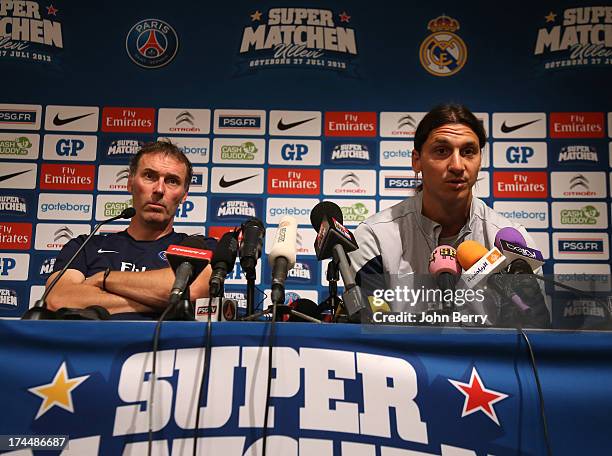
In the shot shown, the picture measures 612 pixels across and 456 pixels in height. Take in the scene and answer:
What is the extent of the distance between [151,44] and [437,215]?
98.5 inches

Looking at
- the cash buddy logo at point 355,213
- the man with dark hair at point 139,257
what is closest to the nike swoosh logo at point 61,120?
the man with dark hair at point 139,257

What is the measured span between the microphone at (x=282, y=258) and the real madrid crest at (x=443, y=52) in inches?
104

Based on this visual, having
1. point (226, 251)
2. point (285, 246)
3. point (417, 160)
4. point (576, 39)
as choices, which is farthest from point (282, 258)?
point (576, 39)

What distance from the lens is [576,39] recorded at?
373 cm

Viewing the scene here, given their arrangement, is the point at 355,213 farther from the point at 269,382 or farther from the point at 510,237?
the point at 269,382

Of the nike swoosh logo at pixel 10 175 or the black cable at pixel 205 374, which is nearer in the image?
the black cable at pixel 205 374

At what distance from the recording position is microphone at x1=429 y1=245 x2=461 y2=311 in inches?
48.8

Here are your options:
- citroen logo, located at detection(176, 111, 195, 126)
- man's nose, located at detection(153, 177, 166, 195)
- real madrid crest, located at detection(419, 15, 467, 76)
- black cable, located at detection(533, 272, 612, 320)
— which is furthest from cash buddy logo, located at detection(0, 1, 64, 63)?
black cable, located at detection(533, 272, 612, 320)

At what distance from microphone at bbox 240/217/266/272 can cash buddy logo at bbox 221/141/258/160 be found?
7.34ft

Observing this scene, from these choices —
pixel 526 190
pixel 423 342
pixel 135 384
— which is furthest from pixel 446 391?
pixel 526 190

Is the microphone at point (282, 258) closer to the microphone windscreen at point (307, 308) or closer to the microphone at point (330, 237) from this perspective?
the microphone at point (330, 237)

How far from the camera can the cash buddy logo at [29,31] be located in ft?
12.4

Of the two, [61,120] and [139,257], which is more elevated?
[61,120]

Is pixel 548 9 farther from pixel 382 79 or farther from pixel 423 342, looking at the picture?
pixel 423 342
